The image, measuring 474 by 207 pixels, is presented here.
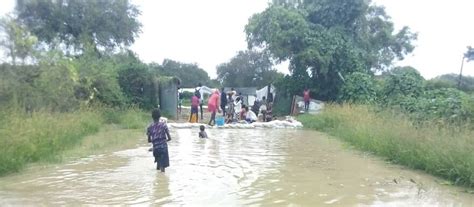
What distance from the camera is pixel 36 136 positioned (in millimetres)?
10695

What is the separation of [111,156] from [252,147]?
3.96m

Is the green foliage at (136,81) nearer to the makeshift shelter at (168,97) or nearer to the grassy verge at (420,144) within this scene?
the makeshift shelter at (168,97)

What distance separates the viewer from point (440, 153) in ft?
29.8

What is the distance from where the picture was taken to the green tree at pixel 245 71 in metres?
71.6

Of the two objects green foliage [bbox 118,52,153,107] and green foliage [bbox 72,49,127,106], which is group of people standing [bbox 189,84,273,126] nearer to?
green foliage [bbox 118,52,153,107]

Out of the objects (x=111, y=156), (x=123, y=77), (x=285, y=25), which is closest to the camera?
(x=111, y=156)

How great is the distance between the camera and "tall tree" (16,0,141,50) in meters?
34.2

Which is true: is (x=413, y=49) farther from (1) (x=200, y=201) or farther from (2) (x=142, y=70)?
(1) (x=200, y=201)

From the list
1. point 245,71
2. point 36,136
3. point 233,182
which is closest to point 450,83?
point 233,182

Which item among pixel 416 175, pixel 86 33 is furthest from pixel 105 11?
pixel 416 175

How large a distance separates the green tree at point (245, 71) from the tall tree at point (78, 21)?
3505 centimetres

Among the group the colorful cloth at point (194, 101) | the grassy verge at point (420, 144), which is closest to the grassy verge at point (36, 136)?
the colorful cloth at point (194, 101)

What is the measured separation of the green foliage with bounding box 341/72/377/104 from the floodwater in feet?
44.4

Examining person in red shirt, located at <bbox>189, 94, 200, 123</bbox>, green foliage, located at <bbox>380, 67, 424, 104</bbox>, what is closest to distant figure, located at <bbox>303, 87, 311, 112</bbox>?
green foliage, located at <bbox>380, 67, 424, 104</bbox>
